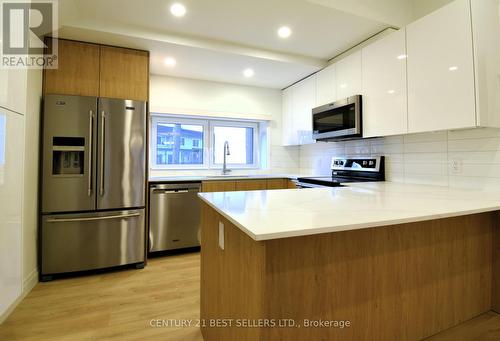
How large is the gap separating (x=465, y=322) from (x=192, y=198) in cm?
256

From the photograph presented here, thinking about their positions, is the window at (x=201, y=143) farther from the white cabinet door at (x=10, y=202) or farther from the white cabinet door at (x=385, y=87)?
the white cabinet door at (x=10, y=202)

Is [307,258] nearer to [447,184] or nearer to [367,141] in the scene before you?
[447,184]

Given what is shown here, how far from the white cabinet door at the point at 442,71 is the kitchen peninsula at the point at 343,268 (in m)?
0.70

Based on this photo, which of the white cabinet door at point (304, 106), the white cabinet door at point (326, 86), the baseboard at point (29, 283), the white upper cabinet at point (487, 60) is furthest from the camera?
the white cabinet door at point (304, 106)

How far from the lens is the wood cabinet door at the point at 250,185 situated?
3203mm

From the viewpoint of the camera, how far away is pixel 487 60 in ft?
5.64

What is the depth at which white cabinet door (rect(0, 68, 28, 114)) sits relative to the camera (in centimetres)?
112

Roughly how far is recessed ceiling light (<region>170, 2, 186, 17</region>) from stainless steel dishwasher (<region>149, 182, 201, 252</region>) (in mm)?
1703

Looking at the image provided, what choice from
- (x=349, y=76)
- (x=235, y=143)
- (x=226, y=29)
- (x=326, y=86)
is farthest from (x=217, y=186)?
(x=349, y=76)

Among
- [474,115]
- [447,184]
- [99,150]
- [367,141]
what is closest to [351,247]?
[474,115]

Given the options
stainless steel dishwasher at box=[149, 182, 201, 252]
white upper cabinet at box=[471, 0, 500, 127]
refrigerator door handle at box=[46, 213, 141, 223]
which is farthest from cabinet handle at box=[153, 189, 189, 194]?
white upper cabinet at box=[471, 0, 500, 127]

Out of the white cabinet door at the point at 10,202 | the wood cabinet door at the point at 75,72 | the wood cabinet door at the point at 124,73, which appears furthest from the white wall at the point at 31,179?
the white cabinet door at the point at 10,202

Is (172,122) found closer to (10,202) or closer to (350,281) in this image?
(10,202)

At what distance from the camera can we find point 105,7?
211 centimetres
